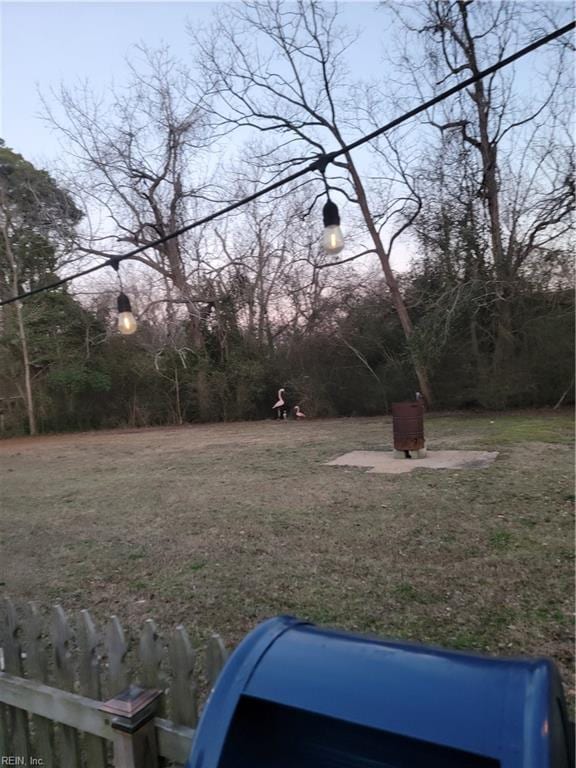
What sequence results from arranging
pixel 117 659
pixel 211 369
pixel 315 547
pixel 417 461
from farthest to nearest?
1. pixel 211 369
2. pixel 417 461
3. pixel 315 547
4. pixel 117 659

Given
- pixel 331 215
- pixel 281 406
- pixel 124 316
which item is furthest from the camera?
pixel 281 406

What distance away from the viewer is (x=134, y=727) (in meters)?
1.38

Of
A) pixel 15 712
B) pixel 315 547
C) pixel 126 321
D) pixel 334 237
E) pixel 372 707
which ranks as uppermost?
pixel 334 237

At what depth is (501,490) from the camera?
5.26m

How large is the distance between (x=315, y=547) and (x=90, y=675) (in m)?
2.56

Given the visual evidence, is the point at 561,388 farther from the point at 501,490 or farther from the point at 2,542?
the point at 2,542

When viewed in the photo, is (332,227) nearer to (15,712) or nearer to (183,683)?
(183,683)

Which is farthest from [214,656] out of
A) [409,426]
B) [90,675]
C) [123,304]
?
[409,426]

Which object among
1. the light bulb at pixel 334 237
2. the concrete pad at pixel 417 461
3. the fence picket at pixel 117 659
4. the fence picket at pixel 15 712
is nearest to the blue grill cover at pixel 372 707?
the fence picket at pixel 117 659

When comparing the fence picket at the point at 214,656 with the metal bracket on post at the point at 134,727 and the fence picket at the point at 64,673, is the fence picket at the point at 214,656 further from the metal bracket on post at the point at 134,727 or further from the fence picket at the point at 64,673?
the fence picket at the point at 64,673

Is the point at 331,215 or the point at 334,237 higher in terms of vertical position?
the point at 331,215

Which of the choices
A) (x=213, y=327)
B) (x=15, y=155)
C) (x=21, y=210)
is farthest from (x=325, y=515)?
(x=15, y=155)

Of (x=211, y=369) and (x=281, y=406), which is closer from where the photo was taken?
(x=281, y=406)

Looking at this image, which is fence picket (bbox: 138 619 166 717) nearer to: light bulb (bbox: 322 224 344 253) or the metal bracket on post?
the metal bracket on post
